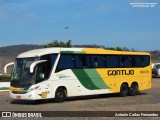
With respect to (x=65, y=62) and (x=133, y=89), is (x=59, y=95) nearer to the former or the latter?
(x=65, y=62)

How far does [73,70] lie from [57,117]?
940 centimetres

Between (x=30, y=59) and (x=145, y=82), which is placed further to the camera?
(x=145, y=82)

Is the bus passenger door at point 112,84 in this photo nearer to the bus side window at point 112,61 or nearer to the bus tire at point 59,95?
the bus side window at point 112,61

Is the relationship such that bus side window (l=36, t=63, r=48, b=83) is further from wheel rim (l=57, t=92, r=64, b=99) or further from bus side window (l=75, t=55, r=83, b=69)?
bus side window (l=75, t=55, r=83, b=69)

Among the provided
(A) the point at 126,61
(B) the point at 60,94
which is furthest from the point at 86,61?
(A) the point at 126,61

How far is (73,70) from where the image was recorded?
25.9 m

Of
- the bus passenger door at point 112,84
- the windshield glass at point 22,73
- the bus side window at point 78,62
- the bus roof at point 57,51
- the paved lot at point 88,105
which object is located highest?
the bus roof at point 57,51

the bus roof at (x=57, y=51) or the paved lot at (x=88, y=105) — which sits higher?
the bus roof at (x=57, y=51)

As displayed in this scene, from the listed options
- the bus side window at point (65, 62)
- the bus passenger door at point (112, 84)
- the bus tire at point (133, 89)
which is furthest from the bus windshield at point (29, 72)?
the bus tire at point (133, 89)

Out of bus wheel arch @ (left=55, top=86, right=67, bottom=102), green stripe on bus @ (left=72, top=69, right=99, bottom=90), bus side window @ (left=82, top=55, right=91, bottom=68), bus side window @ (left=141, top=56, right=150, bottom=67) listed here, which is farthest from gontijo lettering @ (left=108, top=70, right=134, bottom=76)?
bus wheel arch @ (left=55, top=86, right=67, bottom=102)

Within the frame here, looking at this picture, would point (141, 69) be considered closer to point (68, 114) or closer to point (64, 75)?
point (64, 75)

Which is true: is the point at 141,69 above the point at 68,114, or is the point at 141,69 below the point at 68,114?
above

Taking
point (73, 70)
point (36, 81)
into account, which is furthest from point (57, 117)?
point (73, 70)

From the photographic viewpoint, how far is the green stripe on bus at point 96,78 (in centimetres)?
2708
